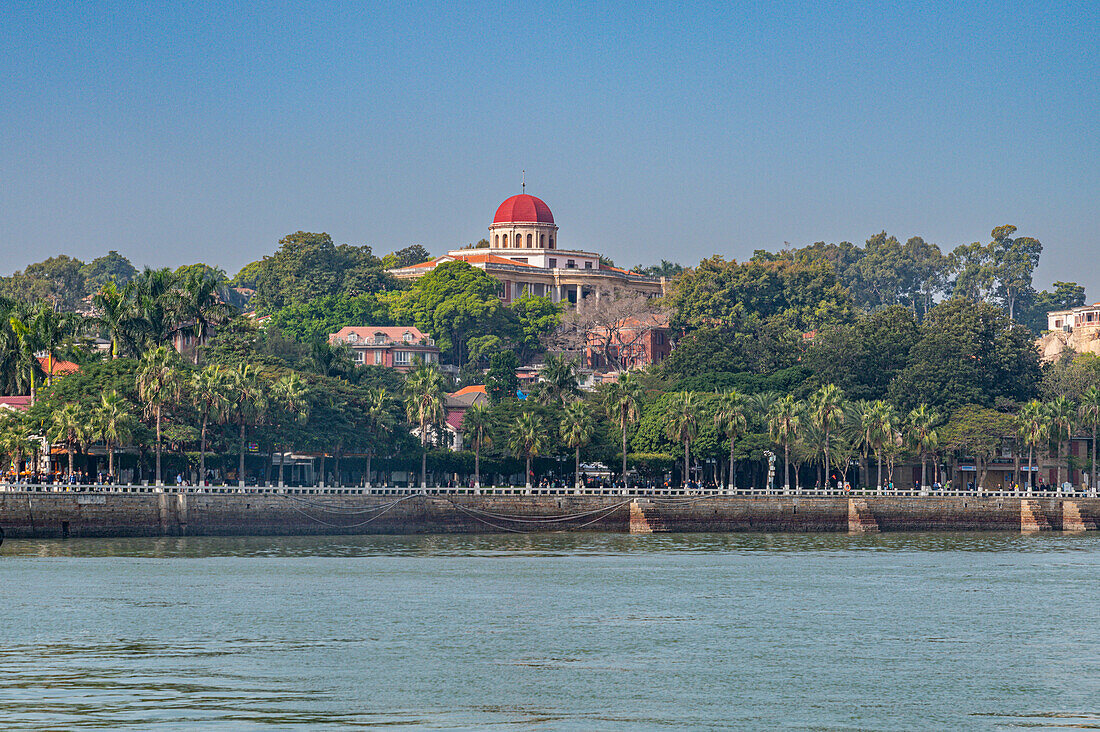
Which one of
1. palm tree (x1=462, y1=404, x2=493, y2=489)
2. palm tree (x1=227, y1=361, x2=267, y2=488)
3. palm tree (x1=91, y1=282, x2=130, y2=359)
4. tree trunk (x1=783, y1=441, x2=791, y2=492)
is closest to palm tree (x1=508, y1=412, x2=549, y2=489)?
palm tree (x1=462, y1=404, x2=493, y2=489)

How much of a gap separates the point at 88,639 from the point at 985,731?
25449 millimetres

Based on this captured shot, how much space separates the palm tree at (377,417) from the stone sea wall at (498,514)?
11.0 m

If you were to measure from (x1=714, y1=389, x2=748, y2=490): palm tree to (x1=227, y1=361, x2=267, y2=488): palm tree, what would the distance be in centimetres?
2836

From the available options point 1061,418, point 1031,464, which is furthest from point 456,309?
point 1061,418

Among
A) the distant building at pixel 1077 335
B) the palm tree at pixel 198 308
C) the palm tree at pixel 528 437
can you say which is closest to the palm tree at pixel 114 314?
the palm tree at pixel 198 308

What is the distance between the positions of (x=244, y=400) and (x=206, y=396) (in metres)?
2.90

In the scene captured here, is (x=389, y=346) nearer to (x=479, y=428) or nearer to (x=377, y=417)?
(x=479, y=428)

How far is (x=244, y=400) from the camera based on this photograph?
279 feet

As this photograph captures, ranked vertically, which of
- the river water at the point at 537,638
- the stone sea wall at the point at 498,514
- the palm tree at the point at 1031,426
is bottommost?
the river water at the point at 537,638

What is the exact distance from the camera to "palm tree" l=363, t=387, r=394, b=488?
307 ft

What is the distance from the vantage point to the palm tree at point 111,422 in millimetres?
79312

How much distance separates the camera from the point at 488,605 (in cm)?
5369

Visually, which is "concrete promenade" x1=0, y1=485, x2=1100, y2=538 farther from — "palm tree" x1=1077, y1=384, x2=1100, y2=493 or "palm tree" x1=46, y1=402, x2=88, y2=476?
"palm tree" x1=1077, y1=384, x2=1100, y2=493

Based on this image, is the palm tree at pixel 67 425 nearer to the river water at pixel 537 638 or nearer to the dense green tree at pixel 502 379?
the river water at pixel 537 638
